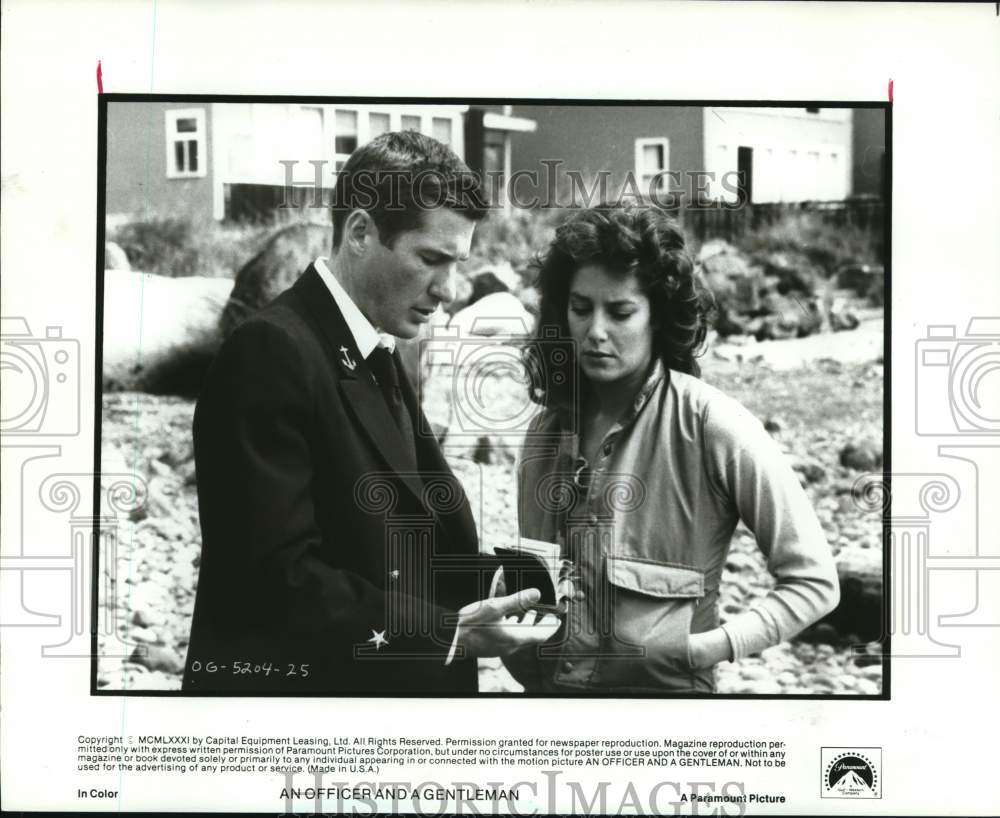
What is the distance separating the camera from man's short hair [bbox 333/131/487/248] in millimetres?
3285

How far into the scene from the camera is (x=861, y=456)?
3.32 metres

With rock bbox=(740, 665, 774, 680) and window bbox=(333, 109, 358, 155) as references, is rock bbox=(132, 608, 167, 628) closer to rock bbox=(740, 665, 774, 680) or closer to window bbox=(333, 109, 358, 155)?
window bbox=(333, 109, 358, 155)

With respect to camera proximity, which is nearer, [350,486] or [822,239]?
[350,486]

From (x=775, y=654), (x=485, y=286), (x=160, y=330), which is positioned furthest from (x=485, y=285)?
(x=775, y=654)

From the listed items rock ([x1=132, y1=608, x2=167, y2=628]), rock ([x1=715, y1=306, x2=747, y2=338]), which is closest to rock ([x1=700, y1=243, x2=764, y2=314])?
rock ([x1=715, y1=306, x2=747, y2=338])

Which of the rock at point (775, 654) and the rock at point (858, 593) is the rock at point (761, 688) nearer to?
the rock at point (775, 654)

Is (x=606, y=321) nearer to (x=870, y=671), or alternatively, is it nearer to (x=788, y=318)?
(x=788, y=318)

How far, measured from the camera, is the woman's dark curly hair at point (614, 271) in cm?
329

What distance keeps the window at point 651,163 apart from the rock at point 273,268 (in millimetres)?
904

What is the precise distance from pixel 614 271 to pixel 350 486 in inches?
37.9

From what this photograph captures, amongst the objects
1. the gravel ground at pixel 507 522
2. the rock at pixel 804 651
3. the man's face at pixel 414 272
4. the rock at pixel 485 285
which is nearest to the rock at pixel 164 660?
the gravel ground at pixel 507 522

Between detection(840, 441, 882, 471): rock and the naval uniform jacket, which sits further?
detection(840, 441, 882, 471): rock

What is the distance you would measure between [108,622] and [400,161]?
61.6 inches

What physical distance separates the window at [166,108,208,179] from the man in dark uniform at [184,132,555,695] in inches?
16.4
